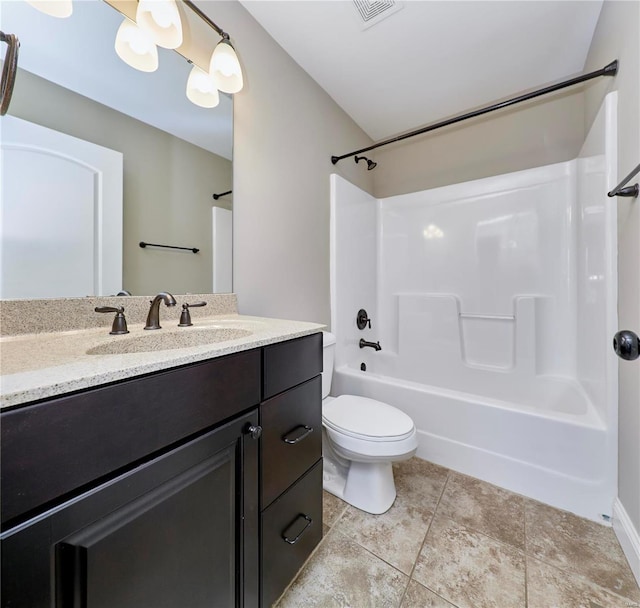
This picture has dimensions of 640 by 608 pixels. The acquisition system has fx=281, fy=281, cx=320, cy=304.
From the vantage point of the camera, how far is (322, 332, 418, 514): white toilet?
120 centimetres

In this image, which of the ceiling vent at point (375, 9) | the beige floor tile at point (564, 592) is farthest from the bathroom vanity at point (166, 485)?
the ceiling vent at point (375, 9)

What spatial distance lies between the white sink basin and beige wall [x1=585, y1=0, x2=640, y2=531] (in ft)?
4.75

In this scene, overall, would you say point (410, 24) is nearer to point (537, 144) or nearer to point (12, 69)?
point (537, 144)

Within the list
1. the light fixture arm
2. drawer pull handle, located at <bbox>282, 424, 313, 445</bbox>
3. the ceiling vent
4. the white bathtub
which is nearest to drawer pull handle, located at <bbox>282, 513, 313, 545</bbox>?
drawer pull handle, located at <bbox>282, 424, 313, 445</bbox>

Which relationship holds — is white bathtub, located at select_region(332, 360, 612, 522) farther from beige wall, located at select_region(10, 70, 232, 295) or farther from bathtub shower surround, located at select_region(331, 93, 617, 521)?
beige wall, located at select_region(10, 70, 232, 295)

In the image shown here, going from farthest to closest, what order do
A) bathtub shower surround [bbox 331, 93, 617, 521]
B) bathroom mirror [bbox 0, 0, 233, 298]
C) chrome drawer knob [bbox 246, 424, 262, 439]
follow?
bathtub shower surround [bbox 331, 93, 617, 521]
bathroom mirror [bbox 0, 0, 233, 298]
chrome drawer knob [bbox 246, 424, 262, 439]

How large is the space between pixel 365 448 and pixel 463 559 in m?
0.51

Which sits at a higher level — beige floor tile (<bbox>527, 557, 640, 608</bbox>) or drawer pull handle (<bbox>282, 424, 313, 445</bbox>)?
drawer pull handle (<bbox>282, 424, 313, 445</bbox>)

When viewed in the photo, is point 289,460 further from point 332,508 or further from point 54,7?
point 54,7

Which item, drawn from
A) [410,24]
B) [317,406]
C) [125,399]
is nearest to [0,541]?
[125,399]

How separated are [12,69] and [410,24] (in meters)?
1.68

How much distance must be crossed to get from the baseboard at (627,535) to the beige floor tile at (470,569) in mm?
352

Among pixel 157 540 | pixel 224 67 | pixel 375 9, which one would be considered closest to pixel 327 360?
pixel 157 540

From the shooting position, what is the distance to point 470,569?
102cm
